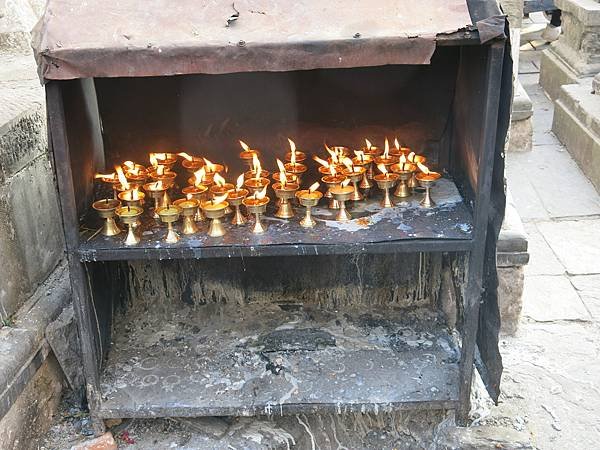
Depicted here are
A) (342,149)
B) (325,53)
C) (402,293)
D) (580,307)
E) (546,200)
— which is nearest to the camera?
(325,53)

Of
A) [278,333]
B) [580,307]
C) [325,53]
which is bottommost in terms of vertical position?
[580,307]

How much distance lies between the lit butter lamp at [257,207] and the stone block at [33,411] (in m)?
1.14

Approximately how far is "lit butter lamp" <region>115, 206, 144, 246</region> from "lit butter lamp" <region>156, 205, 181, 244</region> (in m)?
0.09

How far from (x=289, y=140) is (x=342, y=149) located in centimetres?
25

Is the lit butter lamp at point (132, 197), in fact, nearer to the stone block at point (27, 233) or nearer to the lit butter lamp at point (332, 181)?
the stone block at point (27, 233)

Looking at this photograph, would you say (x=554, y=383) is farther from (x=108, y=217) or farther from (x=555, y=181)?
(x=555, y=181)

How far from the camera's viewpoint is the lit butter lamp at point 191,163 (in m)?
3.12

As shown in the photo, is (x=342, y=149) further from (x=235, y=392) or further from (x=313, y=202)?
(x=235, y=392)

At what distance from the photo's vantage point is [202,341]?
3271 mm

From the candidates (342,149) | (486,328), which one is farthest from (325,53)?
(486,328)

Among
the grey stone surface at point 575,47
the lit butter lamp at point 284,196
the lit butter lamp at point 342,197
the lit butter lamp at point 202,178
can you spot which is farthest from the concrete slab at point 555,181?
the lit butter lamp at point 202,178

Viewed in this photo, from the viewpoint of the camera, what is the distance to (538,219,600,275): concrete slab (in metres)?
4.31

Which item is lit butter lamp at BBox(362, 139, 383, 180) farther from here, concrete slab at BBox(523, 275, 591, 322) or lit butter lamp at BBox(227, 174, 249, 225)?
concrete slab at BBox(523, 275, 591, 322)

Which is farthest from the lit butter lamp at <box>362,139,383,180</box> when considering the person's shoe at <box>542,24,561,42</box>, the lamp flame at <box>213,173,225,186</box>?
the person's shoe at <box>542,24,561,42</box>
